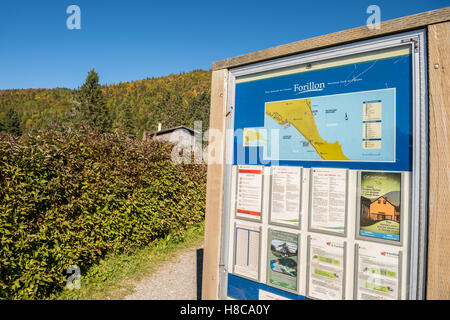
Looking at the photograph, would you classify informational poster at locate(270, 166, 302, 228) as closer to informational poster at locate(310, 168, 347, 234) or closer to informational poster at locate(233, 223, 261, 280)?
informational poster at locate(310, 168, 347, 234)

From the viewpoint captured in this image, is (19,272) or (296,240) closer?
(296,240)

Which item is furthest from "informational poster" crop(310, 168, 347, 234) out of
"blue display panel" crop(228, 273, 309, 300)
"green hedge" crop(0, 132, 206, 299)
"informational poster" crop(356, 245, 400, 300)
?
"green hedge" crop(0, 132, 206, 299)

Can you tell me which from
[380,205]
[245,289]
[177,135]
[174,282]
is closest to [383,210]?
[380,205]

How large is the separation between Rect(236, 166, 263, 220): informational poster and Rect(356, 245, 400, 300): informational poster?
0.74m

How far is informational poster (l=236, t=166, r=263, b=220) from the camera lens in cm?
208

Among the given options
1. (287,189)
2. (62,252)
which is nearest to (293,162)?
(287,189)

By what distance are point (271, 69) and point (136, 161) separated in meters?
4.00

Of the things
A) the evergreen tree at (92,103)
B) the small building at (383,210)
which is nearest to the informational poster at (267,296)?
the small building at (383,210)

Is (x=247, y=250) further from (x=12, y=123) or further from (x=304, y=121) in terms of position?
(x=12, y=123)

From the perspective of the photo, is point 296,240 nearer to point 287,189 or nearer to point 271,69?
point 287,189

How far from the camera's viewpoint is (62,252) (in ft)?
12.4

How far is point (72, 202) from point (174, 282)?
2.03m
